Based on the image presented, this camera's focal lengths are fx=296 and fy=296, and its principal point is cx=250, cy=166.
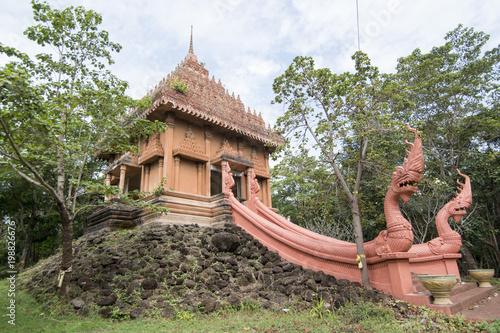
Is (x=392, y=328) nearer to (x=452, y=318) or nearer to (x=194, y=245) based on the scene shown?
(x=452, y=318)

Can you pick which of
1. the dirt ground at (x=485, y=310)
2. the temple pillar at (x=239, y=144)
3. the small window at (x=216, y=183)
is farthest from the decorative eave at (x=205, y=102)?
the dirt ground at (x=485, y=310)

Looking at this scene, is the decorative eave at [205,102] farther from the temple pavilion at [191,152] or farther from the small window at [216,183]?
the small window at [216,183]

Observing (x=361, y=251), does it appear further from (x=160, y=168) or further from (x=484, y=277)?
(x=160, y=168)

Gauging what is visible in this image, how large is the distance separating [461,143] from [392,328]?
A: 43.5 feet

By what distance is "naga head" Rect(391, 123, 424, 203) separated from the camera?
18.0 ft

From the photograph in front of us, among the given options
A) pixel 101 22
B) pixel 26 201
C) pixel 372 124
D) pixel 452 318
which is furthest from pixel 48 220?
pixel 452 318

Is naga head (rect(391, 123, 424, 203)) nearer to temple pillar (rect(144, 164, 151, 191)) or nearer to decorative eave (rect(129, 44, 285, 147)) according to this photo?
decorative eave (rect(129, 44, 285, 147))

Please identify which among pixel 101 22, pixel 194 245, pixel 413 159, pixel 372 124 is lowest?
pixel 194 245

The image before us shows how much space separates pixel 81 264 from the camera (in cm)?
670

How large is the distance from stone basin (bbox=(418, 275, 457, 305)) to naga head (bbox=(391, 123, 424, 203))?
1.53m

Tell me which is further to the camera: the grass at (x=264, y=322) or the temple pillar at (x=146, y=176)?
the temple pillar at (x=146, y=176)

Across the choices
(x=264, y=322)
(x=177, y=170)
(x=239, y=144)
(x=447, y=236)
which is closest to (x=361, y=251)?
(x=264, y=322)

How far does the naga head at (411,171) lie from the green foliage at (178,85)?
297 inches

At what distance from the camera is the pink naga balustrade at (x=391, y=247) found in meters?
5.48
